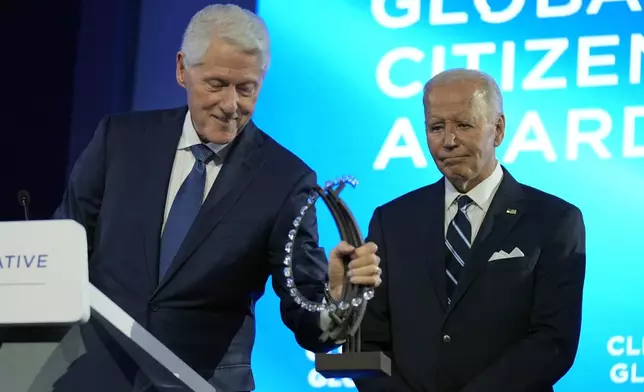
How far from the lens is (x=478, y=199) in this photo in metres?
3.18

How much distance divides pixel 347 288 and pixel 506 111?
1.93m

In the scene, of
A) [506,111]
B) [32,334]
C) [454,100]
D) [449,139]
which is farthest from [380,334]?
[506,111]

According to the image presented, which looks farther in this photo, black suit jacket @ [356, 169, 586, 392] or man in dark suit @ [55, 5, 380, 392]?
black suit jacket @ [356, 169, 586, 392]

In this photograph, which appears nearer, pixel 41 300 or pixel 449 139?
pixel 41 300

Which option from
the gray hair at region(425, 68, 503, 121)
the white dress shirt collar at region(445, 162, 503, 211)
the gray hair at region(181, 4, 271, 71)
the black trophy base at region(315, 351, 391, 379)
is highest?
the gray hair at region(181, 4, 271, 71)

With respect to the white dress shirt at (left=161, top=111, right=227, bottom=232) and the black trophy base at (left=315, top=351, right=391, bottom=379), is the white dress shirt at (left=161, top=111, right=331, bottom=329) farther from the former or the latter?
the black trophy base at (left=315, top=351, right=391, bottom=379)

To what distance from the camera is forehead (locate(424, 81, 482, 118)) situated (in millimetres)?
3133

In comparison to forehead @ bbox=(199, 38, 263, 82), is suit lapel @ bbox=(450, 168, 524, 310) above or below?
below

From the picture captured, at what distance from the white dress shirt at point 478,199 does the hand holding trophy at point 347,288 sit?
0.79 m

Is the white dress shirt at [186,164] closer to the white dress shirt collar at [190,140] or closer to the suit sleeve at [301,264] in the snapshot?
the white dress shirt collar at [190,140]

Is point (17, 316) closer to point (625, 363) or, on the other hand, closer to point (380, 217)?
point (380, 217)

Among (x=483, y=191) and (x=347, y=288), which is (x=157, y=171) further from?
(x=483, y=191)

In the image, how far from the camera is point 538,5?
4207 millimetres

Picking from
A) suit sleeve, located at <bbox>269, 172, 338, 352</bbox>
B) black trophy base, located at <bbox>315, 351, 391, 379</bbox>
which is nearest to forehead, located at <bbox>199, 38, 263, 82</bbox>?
suit sleeve, located at <bbox>269, 172, 338, 352</bbox>
